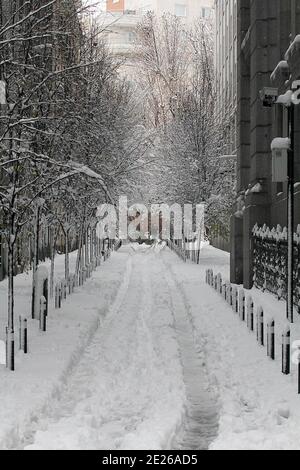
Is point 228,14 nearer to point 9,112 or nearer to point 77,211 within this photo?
point 77,211

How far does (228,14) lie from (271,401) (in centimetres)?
5322

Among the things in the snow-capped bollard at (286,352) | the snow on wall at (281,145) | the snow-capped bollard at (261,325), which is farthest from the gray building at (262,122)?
the snow-capped bollard at (286,352)

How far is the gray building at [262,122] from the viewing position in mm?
24078

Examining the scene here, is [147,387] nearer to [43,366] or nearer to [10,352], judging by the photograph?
[43,366]

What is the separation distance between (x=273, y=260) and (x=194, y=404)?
1425 cm

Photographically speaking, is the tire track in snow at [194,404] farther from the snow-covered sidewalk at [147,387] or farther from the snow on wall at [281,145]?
the snow on wall at [281,145]

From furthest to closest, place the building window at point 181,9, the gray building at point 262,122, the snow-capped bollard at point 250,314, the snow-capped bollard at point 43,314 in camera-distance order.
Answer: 1. the building window at point 181,9
2. the gray building at point 262,122
3. the snow-capped bollard at point 250,314
4. the snow-capped bollard at point 43,314

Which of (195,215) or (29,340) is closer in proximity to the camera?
(29,340)

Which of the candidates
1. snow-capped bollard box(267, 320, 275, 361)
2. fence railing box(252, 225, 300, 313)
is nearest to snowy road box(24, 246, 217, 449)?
snow-capped bollard box(267, 320, 275, 361)

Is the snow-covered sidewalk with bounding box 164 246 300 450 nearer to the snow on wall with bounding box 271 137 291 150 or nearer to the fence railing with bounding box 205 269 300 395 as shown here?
the fence railing with bounding box 205 269 300 395

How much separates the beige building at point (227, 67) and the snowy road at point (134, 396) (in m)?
34.7

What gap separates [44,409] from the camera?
9.28 m

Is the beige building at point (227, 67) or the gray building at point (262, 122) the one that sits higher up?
the beige building at point (227, 67)

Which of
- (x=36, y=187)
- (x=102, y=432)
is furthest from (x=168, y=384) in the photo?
(x=36, y=187)
